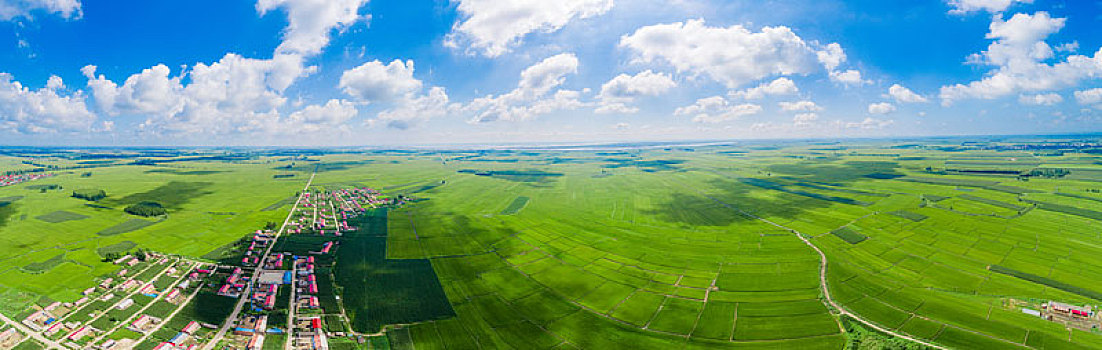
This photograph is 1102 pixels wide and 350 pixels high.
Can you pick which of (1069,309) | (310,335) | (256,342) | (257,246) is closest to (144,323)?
(256,342)

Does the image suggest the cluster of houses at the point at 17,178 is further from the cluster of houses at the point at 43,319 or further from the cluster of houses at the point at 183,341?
the cluster of houses at the point at 183,341

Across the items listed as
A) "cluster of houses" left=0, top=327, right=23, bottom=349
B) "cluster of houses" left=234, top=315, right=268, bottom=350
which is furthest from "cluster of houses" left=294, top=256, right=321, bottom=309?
"cluster of houses" left=0, top=327, right=23, bottom=349

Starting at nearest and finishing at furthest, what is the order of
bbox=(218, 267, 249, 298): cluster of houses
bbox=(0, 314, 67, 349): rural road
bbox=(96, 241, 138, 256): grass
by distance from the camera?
1. bbox=(0, 314, 67, 349): rural road
2. bbox=(218, 267, 249, 298): cluster of houses
3. bbox=(96, 241, 138, 256): grass

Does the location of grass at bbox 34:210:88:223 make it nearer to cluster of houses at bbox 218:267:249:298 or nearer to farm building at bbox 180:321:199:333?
cluster of houses at bbox 218:267:249:298

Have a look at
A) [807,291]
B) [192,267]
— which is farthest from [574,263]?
[192,267]

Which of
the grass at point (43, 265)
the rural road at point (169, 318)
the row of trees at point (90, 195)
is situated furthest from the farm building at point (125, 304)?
the row of trees at point (90, 195)

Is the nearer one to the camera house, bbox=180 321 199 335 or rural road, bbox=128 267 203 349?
rural road, bbox=128 267 203 349
